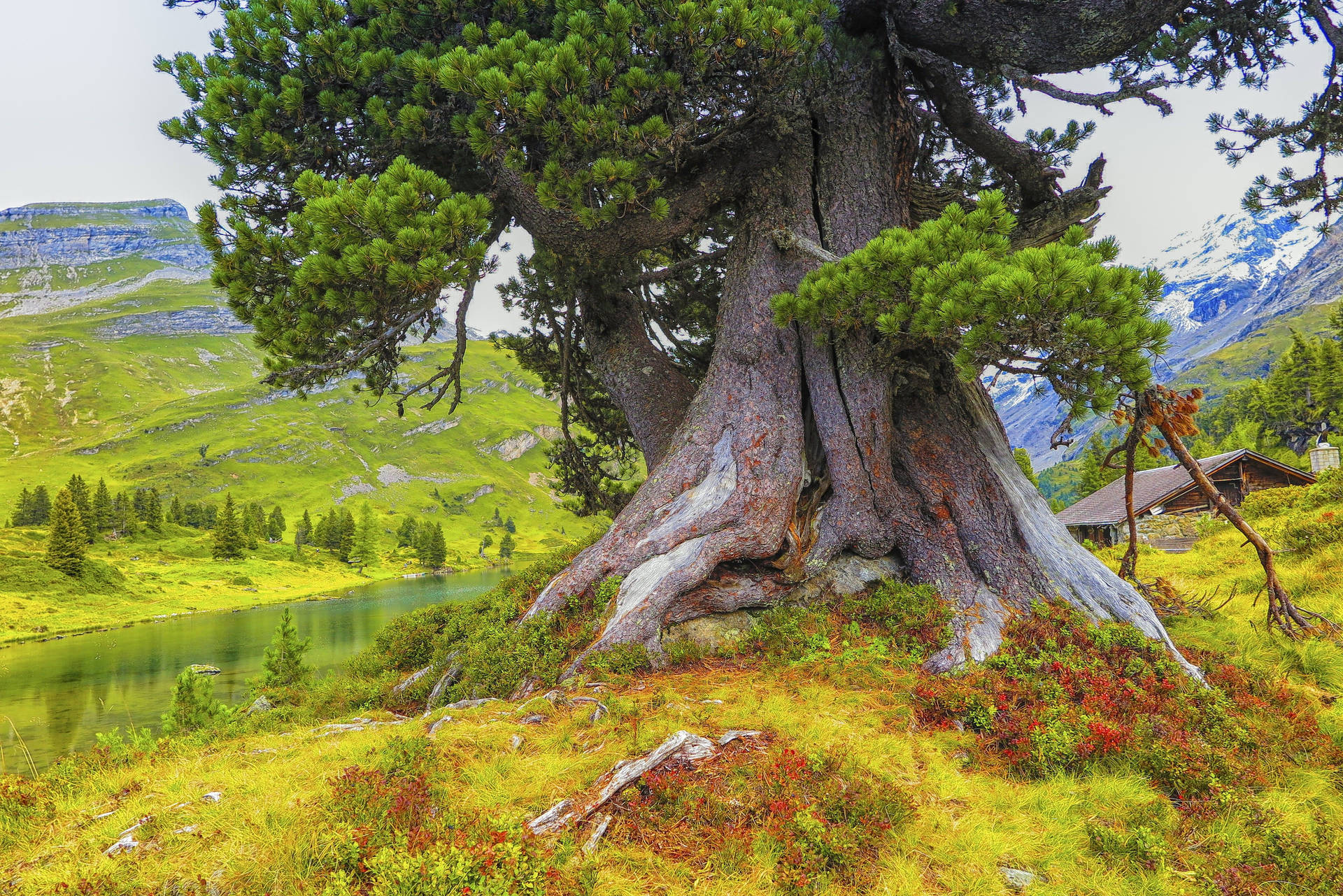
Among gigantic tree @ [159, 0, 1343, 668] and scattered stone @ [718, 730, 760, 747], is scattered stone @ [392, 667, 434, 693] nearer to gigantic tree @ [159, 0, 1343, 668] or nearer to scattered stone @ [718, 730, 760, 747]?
gigantic tree @ [159, 0, 1343, 668]

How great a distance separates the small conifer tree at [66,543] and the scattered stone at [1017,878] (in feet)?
256

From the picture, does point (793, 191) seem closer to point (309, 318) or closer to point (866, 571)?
point (866, 571)

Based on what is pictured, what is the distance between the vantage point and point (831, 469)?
8.51m

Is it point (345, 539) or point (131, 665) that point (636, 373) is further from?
point (345, 539)

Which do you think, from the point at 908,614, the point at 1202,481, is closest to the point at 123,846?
the point at 908,614

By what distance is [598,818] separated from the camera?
147 inches

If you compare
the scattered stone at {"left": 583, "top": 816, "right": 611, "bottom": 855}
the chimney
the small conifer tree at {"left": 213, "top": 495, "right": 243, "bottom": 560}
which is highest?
the scattered stone at {"left": 583, "top": 816, "right": 611, "bottom": 855}

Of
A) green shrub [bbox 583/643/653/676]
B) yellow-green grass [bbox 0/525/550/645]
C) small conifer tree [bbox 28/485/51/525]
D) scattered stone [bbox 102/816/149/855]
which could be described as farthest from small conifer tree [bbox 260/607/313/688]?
small conifer tree [bbox 28/485/51/525]

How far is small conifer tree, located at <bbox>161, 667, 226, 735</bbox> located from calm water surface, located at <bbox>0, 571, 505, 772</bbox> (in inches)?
139

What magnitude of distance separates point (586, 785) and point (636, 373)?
7946 mm

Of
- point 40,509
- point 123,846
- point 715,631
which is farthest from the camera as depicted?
point 40,509

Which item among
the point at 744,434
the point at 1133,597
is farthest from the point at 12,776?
the point at 1133,597

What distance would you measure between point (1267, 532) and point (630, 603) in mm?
18611

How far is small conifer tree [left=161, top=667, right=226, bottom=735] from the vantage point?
1077 cm
